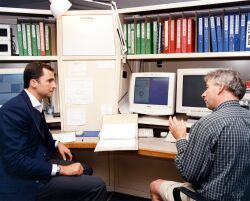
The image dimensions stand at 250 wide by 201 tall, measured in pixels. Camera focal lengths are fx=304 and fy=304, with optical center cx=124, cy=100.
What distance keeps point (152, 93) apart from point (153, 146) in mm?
515

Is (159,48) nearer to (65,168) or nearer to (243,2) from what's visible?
(243,2)

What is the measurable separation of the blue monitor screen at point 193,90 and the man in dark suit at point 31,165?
918mm

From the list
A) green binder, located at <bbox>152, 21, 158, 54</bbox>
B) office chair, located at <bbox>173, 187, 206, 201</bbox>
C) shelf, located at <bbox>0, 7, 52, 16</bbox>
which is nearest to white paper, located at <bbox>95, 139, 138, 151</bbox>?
office chair, located at <bbox>173, 187, 206, 201</bbox>

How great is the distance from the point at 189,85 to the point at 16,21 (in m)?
1.59

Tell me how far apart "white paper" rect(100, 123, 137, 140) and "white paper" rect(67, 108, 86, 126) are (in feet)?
0.96

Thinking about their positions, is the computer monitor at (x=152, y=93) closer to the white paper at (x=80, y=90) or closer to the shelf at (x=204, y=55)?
the shelf at (x=204, y=55)

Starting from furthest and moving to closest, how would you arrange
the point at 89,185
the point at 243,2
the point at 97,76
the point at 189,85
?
the point at 97,76 → the point at 189,85 → the point at 243,2 → the point at 89,185

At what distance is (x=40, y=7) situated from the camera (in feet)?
9.92

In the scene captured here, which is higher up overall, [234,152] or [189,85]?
[189,85]

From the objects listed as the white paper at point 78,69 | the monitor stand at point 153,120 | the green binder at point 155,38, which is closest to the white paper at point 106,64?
the white paper at point 78,69

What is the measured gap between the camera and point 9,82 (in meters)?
2.41

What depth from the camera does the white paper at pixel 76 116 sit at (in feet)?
8.25

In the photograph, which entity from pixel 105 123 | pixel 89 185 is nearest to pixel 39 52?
pixel 105 123

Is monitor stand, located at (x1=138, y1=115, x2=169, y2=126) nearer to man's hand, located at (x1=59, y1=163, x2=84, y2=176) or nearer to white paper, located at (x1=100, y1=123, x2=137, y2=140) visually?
white paper, located at (x1=100, y1=123, x2=137, y2=140)
